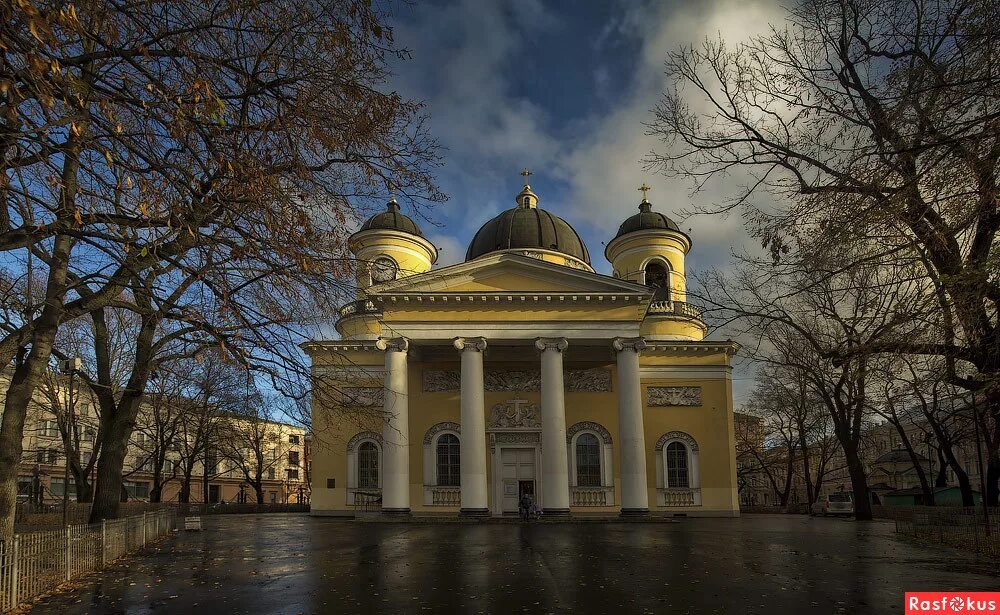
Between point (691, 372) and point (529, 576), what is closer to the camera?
point (529, 576)

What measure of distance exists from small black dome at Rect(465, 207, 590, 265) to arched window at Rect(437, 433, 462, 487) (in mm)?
10895

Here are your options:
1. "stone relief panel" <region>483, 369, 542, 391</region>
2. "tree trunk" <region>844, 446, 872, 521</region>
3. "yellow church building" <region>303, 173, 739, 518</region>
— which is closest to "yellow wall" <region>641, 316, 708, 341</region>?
"yellow church building" <region>303, 173, 739, 518</region>

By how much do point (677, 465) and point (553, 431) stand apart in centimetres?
754

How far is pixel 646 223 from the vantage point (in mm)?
39375

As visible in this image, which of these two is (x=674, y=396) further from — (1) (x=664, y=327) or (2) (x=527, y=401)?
(2) (x=527, y=401)

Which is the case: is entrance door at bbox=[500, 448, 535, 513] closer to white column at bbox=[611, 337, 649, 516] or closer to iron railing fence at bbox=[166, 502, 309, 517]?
white column at bbox=[611, 337, 649, 516]

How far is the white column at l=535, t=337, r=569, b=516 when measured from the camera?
27.4 meters

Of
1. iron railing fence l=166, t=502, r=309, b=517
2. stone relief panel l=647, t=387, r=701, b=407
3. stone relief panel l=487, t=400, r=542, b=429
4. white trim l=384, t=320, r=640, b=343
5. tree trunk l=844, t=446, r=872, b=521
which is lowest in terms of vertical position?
iron railing fence l=166, t=502, r=309, b=517

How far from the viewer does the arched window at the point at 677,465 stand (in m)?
32.2

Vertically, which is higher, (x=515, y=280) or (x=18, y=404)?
(x=515, y=280)

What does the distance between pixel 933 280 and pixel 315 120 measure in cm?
721

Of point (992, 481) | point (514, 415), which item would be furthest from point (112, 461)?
point (992, 481)

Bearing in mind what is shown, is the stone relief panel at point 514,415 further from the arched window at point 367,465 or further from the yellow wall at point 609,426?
the arched window at point 367,465

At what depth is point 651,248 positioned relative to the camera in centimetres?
3903
